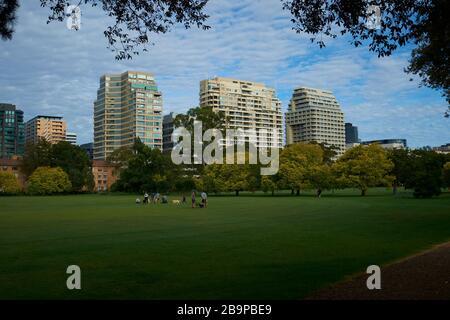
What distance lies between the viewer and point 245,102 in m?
183

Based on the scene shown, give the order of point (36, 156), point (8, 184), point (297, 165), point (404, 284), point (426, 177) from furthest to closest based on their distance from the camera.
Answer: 1. point (36, 156)
2. point (8, 184)
3. point (297, 165)
4. point (426, 177)
5. point (404, 284)

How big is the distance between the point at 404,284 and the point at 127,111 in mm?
179008

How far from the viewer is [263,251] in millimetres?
14000

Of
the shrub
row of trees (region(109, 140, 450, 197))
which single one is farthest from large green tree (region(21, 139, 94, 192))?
row of trees (region(109, 140, 450, 197))

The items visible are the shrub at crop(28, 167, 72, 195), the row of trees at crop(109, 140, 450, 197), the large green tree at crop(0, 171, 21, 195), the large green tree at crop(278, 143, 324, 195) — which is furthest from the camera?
the large green tree at crop(0, 171, 21, 195)

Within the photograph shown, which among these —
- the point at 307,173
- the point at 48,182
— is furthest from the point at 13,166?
the point at 307,173

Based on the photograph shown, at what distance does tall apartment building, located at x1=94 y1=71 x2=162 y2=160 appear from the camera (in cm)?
17688

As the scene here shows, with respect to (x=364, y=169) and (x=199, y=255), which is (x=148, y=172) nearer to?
(x=364, y=169)

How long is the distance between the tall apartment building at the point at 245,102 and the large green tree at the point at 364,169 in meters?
89.8

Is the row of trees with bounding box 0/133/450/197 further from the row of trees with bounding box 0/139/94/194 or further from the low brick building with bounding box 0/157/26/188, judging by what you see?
the low brick building with bounding box 0/157/26/188

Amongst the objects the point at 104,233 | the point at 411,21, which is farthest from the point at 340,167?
the point at 411,21

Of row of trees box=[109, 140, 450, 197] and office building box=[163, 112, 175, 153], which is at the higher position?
office building box=[163, 112, 175, 153]

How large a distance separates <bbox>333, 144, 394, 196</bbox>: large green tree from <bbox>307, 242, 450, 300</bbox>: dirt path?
180 ft

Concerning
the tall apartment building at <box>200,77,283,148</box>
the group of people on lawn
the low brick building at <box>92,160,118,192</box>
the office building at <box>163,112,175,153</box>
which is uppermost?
the tall apartment building at <box>200,77,283,148</box>
